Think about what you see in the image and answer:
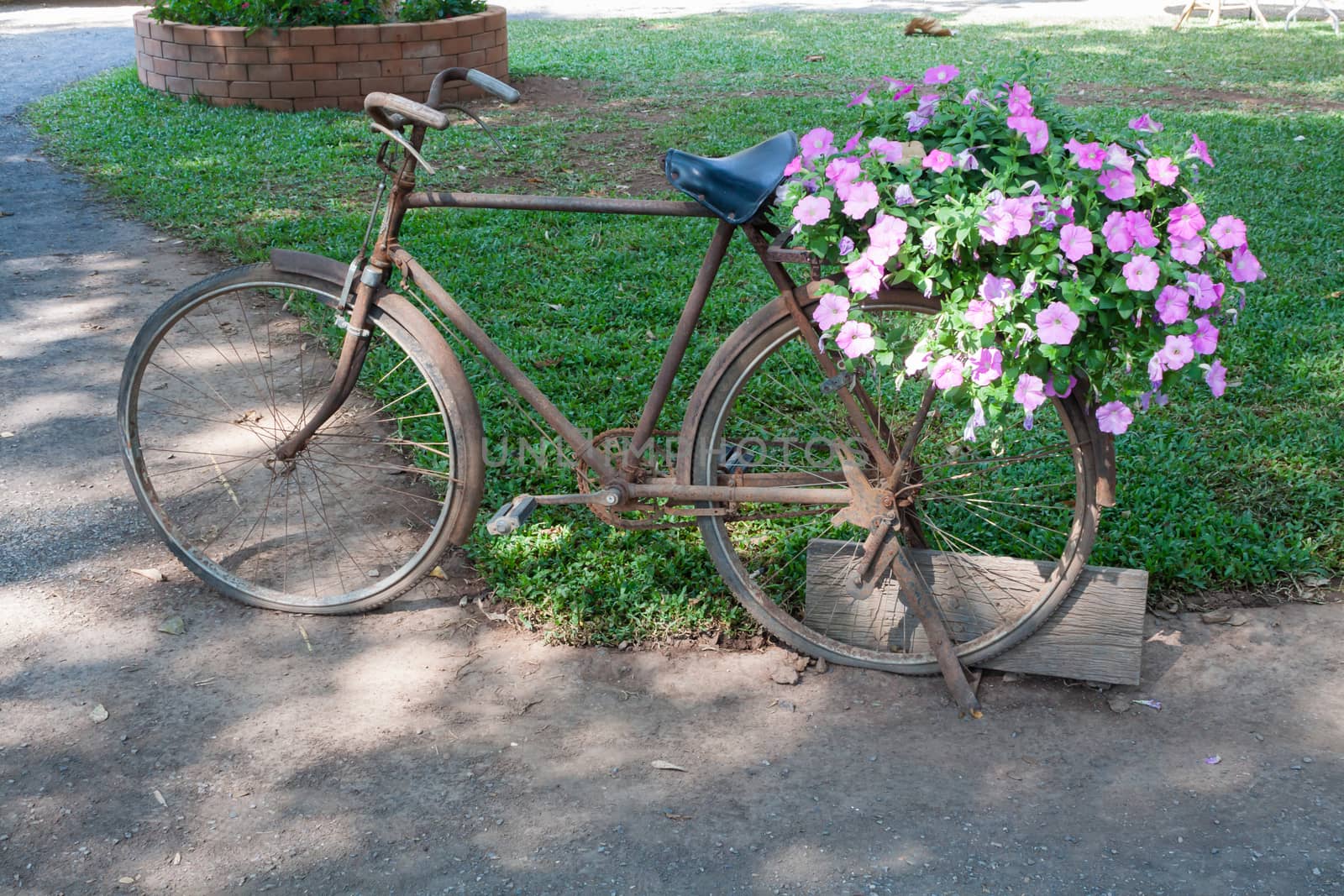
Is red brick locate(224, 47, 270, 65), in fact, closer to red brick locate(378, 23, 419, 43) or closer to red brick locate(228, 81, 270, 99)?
red brick locate(228, 81, 270, 99)

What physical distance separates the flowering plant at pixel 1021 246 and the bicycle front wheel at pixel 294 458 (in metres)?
1.15

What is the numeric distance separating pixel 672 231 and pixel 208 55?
5468 mm

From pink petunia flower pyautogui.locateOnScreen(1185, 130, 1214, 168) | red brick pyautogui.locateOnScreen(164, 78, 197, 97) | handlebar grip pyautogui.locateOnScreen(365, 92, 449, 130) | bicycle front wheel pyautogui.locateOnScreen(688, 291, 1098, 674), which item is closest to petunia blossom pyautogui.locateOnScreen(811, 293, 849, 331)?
bicycle front wheel pyautogui.locateOnScreen(688, 291, 1098, 674)

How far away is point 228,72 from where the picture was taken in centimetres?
970

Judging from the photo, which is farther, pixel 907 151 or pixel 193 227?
pixel 193 227

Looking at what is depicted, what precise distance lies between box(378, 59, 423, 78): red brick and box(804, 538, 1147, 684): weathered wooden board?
7961 millimetres

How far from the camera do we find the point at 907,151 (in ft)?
8.68

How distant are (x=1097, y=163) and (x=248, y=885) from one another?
2.37 metres

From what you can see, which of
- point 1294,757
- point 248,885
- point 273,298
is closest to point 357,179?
point 273,298

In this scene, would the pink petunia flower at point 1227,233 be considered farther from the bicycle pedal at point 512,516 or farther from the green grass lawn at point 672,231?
the bicycle pedal at point 512,516

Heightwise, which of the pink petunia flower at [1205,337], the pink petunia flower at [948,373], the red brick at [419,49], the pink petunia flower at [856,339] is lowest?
the pink petunia flower at [948,373]

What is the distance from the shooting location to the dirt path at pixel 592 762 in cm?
250

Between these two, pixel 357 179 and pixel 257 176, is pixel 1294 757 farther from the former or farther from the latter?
pixel 257 176

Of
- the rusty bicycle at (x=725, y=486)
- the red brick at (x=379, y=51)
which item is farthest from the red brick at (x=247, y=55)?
the rusty bicycle at (x=725, y=486)
